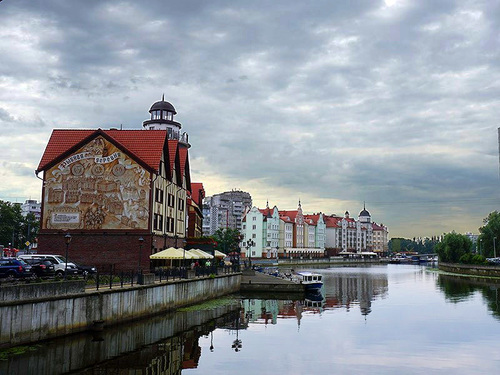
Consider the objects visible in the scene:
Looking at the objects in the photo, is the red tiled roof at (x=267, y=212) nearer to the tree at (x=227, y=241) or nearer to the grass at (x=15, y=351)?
the tree at (x=227, y=241)

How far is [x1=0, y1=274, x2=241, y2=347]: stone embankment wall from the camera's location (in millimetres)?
26609

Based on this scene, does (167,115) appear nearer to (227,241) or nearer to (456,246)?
(227,241)

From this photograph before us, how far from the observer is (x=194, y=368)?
91.1 feet

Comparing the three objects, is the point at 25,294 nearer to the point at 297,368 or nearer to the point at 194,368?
the point at 194,368

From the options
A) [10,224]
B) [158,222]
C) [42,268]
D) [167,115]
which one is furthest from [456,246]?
[42,268]

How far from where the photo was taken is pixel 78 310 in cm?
3162

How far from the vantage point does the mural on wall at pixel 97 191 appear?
54.5 m

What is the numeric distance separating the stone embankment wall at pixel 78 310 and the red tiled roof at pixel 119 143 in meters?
15.0

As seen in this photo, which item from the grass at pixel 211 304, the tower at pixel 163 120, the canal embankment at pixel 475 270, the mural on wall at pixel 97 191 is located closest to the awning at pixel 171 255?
the mural on wall at pixel 97 191

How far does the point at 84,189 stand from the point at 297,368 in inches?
1373

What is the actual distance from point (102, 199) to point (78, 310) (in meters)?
24.4

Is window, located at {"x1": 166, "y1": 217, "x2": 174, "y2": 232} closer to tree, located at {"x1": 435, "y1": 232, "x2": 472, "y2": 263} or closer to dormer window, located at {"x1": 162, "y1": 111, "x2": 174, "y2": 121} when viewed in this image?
dormer window, located at {"x1": 162, "y1": 111, "x2": 174, "y2": 121}

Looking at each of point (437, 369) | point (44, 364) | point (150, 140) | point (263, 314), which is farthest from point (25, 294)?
point (150, 140)

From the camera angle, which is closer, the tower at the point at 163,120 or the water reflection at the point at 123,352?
the water reflection at the point at 123,352
